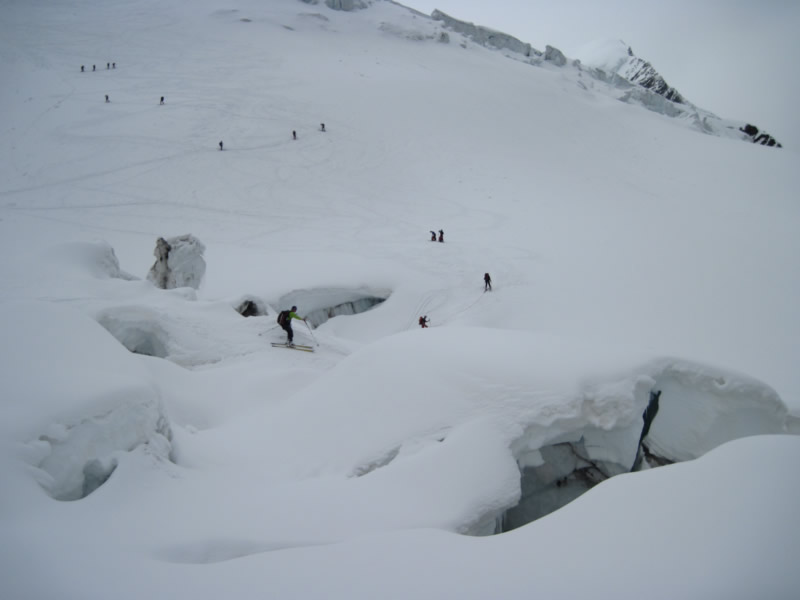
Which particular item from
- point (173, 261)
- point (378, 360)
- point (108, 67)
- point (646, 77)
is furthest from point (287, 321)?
point (646, 77)

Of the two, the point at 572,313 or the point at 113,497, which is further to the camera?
the point at 572,313

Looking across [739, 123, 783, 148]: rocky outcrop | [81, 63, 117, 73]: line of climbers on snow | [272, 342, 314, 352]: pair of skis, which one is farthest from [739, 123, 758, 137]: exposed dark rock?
[272, 342, 314, 352]: pair of skis

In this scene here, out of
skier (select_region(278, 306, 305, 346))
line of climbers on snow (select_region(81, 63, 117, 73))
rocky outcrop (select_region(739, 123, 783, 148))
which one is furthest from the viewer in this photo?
rocky outcrop (select_region(739, 123, 783, 148))

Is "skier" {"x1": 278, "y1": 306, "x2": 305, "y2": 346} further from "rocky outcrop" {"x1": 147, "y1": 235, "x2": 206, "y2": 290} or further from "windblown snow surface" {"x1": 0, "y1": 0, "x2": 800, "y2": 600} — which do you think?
"rocky outcrop" {"x1": 147, "y1": 235, "x2": 206, "y2": 290}

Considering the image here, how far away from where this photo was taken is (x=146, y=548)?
2.79 m

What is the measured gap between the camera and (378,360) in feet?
19.1

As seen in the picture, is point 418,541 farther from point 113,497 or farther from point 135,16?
point 135,16

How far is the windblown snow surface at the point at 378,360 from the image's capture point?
273 cm

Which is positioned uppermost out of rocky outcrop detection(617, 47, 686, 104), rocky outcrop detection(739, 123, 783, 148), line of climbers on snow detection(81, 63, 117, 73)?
rocky outcrop detection(617, 47, 686, 104)

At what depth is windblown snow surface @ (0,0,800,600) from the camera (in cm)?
273

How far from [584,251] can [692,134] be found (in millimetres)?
35941

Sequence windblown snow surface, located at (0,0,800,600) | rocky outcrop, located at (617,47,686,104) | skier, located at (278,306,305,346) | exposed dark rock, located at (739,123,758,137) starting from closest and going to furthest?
windblown snow surface, located at (0,0,800,600)
skier, located at (278,306,305,346)
exposed dark rock, located at (739,123,758,137)
rocky outcrop, located at (617,47,686,104)

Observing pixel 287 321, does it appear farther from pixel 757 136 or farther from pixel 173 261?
pixel 757 136

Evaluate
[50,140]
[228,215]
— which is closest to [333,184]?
[228,215]
